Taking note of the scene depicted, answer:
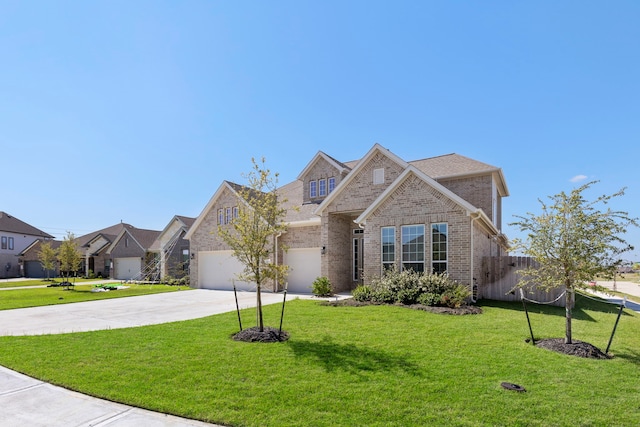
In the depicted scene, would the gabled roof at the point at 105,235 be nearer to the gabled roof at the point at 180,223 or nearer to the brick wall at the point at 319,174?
the gabled roof at the point at 180,223

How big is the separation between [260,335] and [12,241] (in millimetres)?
55066

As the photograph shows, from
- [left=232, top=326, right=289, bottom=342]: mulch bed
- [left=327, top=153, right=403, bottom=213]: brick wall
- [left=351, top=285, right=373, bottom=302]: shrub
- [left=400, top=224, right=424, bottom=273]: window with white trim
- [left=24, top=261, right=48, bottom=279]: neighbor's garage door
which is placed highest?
[left=327, top=153, right=403, bottom=213]: brick wall

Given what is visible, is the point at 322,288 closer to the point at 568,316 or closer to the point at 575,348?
the point at 568,316

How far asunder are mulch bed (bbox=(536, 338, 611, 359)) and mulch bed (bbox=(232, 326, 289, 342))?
18.0 ft

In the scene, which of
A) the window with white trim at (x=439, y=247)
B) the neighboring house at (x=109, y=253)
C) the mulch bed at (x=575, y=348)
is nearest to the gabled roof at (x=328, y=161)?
the window with white trim at (x=439, y=247)

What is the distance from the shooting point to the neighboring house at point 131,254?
108ft

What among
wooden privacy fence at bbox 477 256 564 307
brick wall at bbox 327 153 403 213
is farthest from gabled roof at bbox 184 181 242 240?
wooden privacy fence at bbox 477 256 564 307

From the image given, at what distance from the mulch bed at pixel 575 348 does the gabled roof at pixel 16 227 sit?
194ft

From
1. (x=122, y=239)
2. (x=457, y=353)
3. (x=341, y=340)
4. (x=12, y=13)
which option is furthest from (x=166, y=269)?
(x=457, y=353)

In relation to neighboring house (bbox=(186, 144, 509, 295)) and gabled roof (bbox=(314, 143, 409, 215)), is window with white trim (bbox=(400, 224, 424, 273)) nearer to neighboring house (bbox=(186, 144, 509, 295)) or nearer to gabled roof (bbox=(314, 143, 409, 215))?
neighboring house (bbox=(186, 144, 509, 295))

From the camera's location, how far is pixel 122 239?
115 feet

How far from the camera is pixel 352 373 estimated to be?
17.7ft

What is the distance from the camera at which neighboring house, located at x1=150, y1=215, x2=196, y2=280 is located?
28.0 meters

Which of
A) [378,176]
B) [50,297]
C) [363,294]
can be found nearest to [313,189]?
[378,176]
